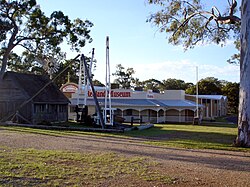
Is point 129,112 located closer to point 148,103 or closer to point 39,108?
point 148,103

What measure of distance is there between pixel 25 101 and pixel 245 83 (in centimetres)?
2235

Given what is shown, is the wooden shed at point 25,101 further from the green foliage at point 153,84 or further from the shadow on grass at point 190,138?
the green foliage at point 153,84

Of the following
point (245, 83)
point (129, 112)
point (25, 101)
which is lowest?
point (129, 112)

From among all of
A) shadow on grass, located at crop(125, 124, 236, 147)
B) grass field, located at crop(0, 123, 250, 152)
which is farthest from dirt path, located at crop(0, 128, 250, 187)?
shadow on grass, located at crop(125, 124, 236, 147)

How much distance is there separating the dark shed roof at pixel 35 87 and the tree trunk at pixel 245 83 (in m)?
21.7

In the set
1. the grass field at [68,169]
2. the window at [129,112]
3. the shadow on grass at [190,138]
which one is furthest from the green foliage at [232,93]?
the grass field at [68,169]

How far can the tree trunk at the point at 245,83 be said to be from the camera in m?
17.2

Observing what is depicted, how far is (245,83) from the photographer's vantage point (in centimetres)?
1722

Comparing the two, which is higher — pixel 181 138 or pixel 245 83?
pixel 245 83

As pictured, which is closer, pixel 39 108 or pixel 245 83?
pixel 245 83

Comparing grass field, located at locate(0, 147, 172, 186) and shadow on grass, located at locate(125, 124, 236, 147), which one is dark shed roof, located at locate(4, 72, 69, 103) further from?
grass field, located at locate(0, 147, 172, 186)

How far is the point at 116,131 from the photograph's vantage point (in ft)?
81.6

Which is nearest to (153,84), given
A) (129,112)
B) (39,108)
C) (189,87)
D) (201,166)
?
(189,87)

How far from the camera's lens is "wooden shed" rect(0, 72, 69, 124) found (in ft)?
110
